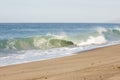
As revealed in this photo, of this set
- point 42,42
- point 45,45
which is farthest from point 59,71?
point 42,42

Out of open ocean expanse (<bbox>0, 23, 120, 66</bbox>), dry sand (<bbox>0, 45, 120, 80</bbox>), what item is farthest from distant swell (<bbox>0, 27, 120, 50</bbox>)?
dry sand (<bbox>0, 45, 120, 80</bbox>)

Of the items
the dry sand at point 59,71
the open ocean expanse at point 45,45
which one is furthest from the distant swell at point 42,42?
the dry sand at point 59,71

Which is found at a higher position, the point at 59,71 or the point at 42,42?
the point at 59,71

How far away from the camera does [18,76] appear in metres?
7.54

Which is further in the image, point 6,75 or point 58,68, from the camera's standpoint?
point 58,68

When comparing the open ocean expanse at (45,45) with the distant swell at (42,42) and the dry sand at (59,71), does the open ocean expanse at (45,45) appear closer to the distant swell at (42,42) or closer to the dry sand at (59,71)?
the distant swell at (42,42)

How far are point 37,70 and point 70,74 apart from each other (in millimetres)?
1192

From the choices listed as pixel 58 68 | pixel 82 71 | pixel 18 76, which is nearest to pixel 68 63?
pixel 58 68

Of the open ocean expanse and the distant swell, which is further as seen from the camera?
the distant swell

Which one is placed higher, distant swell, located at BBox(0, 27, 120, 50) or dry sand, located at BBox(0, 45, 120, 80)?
dry sand, located at BBox(0, 45, 120, 80)

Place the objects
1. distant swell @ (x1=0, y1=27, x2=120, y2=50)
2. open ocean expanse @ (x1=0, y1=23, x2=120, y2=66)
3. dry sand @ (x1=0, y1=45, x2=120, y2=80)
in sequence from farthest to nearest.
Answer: distant swell @ (x1=0, y1=27, x2=120, y2=50)
open ocean expanse @ (x1=0, y1=23, x2=120, y2=66)
dry sand @ (x1=0, y1=45, x2=120, y2=80)

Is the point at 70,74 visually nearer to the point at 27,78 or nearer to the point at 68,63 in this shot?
the point at 27,78

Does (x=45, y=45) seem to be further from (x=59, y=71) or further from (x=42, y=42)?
(x=59, y=71)

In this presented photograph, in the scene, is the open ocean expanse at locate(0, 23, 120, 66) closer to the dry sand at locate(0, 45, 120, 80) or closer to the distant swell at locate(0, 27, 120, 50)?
the distant swell at locate(0, 27, 120, 50)
